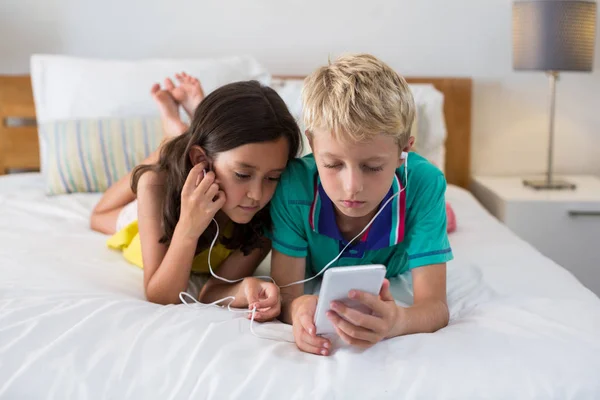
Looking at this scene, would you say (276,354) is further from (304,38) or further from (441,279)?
(304,38)

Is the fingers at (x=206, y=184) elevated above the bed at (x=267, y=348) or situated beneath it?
elevated above

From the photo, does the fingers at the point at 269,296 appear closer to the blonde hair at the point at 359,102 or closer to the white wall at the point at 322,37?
the blonde hair at the point at 359,102

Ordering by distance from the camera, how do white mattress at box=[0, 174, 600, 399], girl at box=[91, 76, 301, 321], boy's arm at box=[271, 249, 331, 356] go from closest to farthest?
white mattress at box=[0, 174, 600, 399], boy's arm at box=[271, 249, 331, 356], girl at box=[91, 76, 301, 321]

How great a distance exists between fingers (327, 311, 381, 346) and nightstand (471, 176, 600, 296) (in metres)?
1.44

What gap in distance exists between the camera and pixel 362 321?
0.99 metres

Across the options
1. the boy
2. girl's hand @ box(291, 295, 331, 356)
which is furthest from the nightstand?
girl's hand @ box(291, 295, 331, 356)

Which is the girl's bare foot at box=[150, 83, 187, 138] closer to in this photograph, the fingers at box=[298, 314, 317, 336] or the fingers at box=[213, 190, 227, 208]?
the fingers at box=[213, 190, 227, 208]

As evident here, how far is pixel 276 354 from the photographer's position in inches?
39.7

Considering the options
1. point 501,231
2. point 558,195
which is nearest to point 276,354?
point 501,231

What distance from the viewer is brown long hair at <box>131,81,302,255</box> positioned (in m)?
1.30

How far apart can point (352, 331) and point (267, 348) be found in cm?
13

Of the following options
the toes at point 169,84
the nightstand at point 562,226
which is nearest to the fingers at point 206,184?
the toes at point 169,84

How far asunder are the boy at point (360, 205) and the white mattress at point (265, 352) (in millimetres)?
51

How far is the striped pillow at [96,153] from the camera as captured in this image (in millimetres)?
2193
